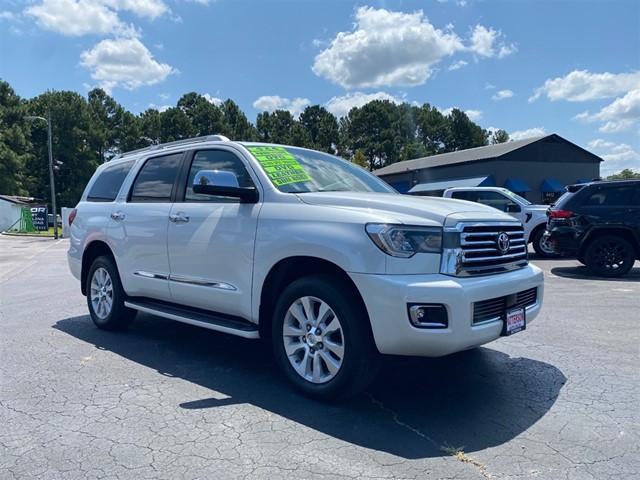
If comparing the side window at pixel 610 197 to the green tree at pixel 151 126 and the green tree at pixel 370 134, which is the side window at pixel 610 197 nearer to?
the green tree at pixel 151 126

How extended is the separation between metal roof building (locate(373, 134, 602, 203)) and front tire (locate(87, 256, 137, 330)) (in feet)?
108

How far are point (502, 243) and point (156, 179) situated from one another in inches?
137

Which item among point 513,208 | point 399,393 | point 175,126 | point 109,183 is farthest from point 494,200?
point 175,126

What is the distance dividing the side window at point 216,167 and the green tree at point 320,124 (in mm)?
62976

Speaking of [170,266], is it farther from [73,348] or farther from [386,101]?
[386,101]

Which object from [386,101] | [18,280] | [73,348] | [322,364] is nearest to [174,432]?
[322,364]

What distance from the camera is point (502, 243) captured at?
12.5ft

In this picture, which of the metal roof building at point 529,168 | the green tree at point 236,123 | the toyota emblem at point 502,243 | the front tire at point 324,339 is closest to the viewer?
the front tire at point 324,339

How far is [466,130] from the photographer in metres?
75.5

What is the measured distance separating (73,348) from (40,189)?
62.2 m

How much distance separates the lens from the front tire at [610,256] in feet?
31.9

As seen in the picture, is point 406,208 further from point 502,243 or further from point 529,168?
point 529,168

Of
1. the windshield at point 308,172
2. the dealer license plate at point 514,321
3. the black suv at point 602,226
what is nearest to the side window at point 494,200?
the black suv at point 602,226

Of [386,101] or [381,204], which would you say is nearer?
[381,204]
